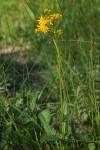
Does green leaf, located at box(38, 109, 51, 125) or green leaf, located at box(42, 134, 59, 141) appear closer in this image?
green leaf, located at box(42, 134, 59, 141)

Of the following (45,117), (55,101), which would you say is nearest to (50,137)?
(45,117)

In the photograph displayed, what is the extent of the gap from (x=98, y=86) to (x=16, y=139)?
86cm

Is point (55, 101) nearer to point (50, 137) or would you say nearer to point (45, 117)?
point (45, 117)

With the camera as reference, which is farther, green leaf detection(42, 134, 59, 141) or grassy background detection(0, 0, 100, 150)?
grassy background detection(0, 0, 100, 150)

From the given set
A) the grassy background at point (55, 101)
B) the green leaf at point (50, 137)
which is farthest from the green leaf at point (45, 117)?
the green leaf at point (50, 137)

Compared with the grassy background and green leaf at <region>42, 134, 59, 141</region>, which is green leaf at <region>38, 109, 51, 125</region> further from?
green leaf at <region>42, 134, 59, 141</region>

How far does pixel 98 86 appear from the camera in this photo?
2643 mm

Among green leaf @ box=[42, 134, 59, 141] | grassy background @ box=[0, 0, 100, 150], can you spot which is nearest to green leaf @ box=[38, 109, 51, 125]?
grassy background @ box=[0, 0, 100, 150]

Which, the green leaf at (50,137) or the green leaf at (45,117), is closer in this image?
the green leaf at (50,137)

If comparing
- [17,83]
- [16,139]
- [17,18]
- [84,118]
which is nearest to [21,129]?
[16,139]

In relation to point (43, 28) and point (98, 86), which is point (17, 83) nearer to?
point (98, 86)

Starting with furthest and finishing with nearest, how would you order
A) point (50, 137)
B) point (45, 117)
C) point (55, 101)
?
point (55, 101), point (45, 117), point (50, 137)

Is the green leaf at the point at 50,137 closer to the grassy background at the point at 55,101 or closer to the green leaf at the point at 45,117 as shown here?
the grassy background at the point at 55,101

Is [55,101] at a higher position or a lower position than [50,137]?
lower
